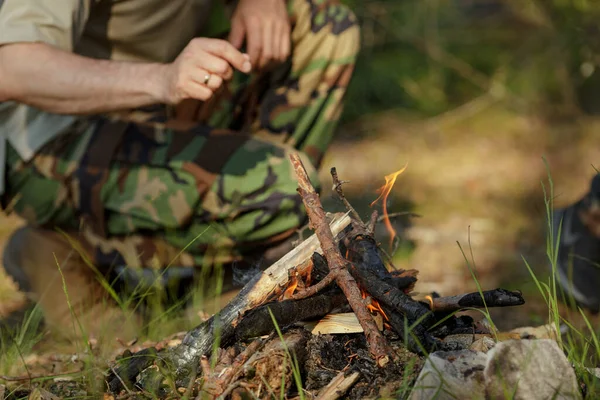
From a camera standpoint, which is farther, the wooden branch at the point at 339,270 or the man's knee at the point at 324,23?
the man's knee at the point at 324,23

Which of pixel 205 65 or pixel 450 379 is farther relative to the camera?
pixel 205 65

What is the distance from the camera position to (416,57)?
254 inches

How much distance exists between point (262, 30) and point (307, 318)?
155cm

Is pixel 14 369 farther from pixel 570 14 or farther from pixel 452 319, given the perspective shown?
pixel 570 14

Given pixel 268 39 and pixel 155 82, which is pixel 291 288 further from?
pixel 268 39

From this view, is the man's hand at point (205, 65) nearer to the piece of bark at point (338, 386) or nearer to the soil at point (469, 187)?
the soil at point (469, 187)

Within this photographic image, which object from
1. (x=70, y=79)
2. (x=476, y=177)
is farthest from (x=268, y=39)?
(x=476, y=177)

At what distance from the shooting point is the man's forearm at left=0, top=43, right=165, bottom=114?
2.40 meters

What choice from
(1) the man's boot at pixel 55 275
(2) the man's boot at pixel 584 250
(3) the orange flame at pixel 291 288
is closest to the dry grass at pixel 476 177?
(2) the man's boot at pixel 584 250

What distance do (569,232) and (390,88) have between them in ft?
9.16

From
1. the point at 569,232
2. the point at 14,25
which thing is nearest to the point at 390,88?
the point at 569,232

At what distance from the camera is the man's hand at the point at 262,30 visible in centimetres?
295

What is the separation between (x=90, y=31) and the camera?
110 inches

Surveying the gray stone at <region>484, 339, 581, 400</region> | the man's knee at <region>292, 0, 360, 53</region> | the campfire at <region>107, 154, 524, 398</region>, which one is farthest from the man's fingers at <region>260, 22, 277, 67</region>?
the gray stone at <region>484, 339, 581, 400</region>
